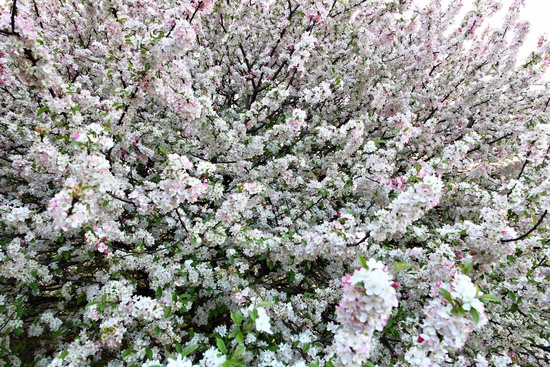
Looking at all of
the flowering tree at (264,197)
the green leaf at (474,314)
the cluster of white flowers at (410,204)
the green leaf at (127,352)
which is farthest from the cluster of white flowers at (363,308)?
the green leaf at (127,352)

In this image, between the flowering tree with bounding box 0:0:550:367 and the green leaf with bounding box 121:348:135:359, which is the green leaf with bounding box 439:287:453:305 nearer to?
the flowering tree with bounding box 0:0:550:367

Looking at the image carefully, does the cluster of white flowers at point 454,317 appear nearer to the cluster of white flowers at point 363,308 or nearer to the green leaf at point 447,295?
the green leaf at point 447,295

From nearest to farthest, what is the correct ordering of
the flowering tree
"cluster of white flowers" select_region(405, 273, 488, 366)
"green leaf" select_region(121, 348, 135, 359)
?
1. "cluster of white flowers" select_region(405, 273, 488, 366)
2. the flowering tree
3. "green leaf" select_region(121, 348, 135, 359)

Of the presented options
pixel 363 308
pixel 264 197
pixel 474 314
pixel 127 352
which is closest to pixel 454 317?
pixel 474 314

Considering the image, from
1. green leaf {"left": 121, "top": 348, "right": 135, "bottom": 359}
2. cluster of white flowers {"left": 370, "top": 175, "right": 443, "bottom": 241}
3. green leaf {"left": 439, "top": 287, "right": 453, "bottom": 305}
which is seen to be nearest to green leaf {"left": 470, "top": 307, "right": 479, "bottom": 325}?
green leaf {"left": 439, "top": 287, "right": 453, "bottom": 305}

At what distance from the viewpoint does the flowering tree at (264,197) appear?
267 cm

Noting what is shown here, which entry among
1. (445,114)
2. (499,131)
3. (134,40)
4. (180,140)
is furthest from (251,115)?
(499,131)

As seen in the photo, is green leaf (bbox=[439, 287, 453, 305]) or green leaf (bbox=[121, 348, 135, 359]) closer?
green leaf (bbox=[439, 287, 453, 305])

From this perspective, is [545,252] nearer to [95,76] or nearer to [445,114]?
[445,114]

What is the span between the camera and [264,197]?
4.52 meters

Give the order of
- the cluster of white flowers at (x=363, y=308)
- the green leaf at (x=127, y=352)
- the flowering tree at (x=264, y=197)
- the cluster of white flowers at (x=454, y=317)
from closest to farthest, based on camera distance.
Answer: the cluster of white flowers at (x=363, y=308)
the cluster of white flowers at (x=454, y=317)
the flowering tree at (x=264, y=197)
the green leaf at (x=127, y=352)

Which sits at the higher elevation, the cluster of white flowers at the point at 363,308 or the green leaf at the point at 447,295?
the green leaf at the point at 447,295

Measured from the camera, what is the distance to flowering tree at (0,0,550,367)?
2674 millimetres

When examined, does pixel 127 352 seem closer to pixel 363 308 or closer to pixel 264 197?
pixel 363 308
